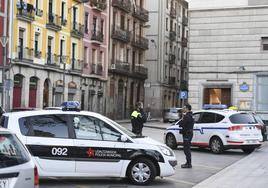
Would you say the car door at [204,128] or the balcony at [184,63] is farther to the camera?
the balcony at [184,63]

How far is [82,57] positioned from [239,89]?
24.6m

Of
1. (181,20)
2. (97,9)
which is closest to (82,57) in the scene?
(97,9)

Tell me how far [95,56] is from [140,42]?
524 inches

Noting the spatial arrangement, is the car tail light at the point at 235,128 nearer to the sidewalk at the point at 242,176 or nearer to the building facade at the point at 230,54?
the sidewalk at the point at 242,176

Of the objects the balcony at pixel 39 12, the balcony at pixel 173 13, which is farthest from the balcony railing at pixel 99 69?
the balcony at pixel 173 13

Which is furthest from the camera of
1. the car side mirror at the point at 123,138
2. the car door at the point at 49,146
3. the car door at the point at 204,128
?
the car door at the point at 204,128

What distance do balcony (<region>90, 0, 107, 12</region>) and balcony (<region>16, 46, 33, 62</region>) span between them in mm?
14108

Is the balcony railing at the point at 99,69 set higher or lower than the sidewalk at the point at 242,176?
higher

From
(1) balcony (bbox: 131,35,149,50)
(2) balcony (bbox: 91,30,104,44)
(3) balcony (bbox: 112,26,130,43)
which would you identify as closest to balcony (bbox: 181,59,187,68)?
(1) balcony (bbox: 131,35,149,50)

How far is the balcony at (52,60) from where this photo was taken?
47.2m

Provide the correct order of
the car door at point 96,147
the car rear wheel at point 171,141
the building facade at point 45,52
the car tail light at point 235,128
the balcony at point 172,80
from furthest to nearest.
Result: the balcony at point 172,80
the building facade at point 45,52
the car rear wheel at point 171,141
the car tail light at point 235,128
the car door at point 96,147

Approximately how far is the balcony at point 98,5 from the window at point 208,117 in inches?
1457

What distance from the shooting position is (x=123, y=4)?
63750 millimetres

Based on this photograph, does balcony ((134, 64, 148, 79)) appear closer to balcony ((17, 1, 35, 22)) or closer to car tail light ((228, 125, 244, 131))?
balcony ((17, 1, 35, 22))
